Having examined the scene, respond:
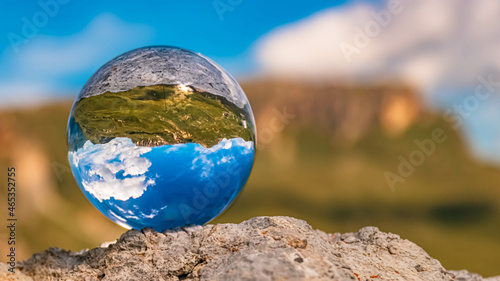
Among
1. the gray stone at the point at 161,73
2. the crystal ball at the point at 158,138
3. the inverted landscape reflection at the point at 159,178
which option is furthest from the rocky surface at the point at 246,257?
the gray stone at the point at 161,73

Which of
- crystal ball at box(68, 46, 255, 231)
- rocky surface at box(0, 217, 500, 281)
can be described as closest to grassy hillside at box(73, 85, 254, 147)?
crystal ball at box(68, 46, 255, 231)

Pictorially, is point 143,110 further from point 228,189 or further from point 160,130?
point 228,189

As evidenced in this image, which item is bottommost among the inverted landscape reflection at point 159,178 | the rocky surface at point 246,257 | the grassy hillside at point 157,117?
the rocky surface at point 246,257

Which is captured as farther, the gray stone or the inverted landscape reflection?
the gray stone

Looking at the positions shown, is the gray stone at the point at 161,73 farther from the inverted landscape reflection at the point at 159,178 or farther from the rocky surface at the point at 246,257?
the rocky surface at the point at 246,257

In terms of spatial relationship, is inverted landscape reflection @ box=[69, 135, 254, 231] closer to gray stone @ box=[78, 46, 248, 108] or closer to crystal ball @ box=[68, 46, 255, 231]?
crystal ball @ box=[68, 46, 255, 231]

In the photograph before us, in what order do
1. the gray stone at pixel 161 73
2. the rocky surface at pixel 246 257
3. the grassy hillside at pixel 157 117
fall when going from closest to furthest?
1. the rocky surface at pixel 246 257
2. the grassy hillside at pixel 157 117
3. the gray stone at pixel 161 73

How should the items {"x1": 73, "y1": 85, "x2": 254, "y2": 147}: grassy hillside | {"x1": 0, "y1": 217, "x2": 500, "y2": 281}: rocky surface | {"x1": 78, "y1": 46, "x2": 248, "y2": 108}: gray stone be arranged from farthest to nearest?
{"x1": 78, "y1": 46, "x2": 248, "y2": 108}: gray stone, {"x1": 73, "y1": 85, "x2": 254, "y2": 147}: grassy hillside, {"x1": 0, "y1": 217, "x2": 500, "y2": 281}: rocky surface
